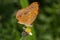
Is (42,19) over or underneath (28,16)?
over

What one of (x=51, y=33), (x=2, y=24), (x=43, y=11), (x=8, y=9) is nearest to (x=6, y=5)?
(x=8, y=9)

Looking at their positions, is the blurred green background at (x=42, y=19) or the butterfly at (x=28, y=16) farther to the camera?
the blurred green background at (x=42, y=19)

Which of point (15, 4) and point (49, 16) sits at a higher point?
point (15, 4)

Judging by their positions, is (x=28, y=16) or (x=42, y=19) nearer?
(x=28, y=16)

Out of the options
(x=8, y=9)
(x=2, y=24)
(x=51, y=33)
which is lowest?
(x=51, y=33)

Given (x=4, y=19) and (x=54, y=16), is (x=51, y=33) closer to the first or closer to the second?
(x=54, y=16)

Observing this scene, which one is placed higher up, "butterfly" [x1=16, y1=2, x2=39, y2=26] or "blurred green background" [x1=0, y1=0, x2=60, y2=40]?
"blurred green background" [x1=0, y1=0, x2=60, y2=40]

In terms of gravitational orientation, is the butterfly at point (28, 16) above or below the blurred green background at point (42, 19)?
below

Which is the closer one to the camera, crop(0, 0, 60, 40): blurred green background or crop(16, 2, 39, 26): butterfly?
crop(16, 2, 39, 26): butterfly

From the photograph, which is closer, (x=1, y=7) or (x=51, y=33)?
(x=51, y=33)

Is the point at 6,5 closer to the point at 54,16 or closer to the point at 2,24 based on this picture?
the point at 2,24
